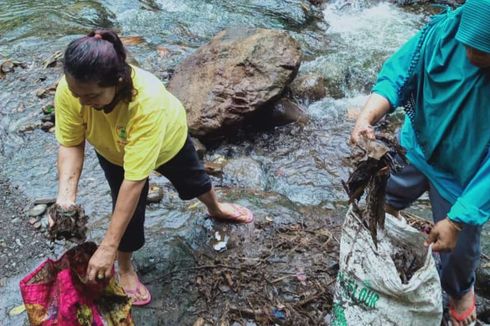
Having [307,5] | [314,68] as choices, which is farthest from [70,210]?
[307,5]

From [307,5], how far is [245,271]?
7.19m

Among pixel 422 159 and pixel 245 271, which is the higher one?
pixel 422 159

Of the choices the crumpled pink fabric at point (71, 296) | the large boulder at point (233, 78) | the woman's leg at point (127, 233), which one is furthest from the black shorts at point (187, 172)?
the large boulder at point (233, 78)

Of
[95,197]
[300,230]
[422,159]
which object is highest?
[422,159]

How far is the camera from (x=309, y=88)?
19.9ft

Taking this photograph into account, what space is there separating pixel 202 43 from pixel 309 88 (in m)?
2.27

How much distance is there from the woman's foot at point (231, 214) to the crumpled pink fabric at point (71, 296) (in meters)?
1.25

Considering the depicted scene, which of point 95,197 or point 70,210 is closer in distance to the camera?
point 70,210

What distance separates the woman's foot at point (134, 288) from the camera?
9.48 ft

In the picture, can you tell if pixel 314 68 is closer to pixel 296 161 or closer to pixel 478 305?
pixel 296 161

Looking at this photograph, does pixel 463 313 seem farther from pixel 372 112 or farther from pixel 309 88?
pixel 309 88

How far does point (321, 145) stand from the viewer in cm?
529

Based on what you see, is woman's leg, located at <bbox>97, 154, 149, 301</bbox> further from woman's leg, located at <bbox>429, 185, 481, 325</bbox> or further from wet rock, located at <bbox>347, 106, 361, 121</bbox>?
wet rock, located at <bbox>347, 106, 361, 121</bbox>

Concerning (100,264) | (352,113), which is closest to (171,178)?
(100,264)
